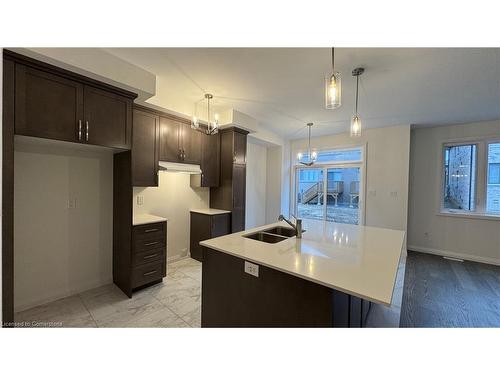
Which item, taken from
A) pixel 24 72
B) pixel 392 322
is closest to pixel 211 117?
pixel 24 72

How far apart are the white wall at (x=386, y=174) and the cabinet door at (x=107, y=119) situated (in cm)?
446

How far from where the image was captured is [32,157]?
223cm

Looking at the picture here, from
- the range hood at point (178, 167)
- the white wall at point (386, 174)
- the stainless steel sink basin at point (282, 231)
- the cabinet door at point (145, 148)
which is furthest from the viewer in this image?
the white wall at point (386, 174)

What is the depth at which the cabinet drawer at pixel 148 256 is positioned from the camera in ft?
8.52

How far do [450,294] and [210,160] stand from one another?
153 inches

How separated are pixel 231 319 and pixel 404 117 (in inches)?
170

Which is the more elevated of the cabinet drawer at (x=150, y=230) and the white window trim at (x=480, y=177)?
the white window trim at (x=480, y=177)

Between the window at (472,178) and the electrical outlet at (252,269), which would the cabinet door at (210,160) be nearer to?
the electrical outlet at (252,269)

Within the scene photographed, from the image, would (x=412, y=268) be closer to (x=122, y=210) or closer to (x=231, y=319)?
(x=231, y=319)

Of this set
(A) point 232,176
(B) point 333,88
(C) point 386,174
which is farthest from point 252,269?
(C) point 386,174

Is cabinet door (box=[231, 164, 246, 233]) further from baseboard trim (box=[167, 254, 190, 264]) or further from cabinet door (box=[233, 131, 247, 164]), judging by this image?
baseboard trim (box=[167, 254, 190, 264])

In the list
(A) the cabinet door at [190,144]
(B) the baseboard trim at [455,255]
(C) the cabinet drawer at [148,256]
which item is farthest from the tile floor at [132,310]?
(B) the baseboard trim at [455,255]

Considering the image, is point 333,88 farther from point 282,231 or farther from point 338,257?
point 282,231
